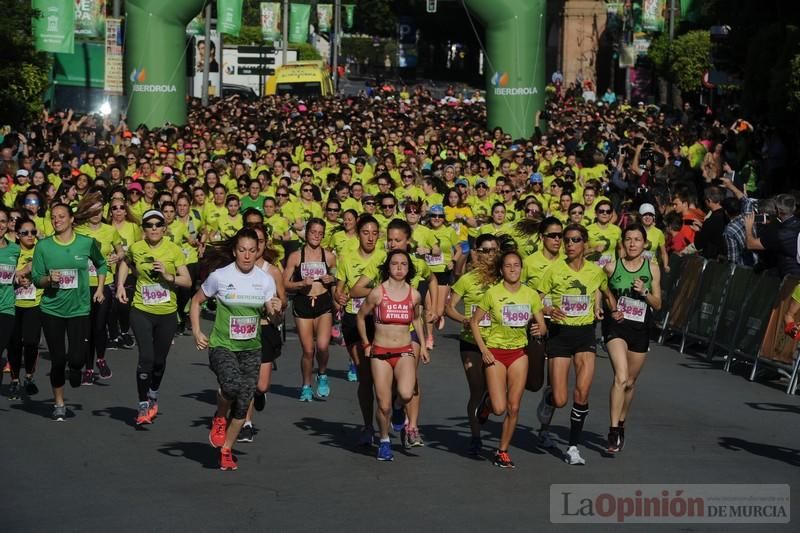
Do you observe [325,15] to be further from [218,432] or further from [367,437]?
[218,432]

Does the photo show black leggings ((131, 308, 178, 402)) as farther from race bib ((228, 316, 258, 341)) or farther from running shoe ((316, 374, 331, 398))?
race bib ((228, 316, 258, 341))

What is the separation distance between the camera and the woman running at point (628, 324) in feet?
36.8

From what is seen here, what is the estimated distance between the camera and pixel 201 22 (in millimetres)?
57281

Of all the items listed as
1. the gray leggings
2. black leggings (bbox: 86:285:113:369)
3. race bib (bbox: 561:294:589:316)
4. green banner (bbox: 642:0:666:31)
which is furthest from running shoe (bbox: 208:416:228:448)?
green banner (bbox: 642:0:666:31)

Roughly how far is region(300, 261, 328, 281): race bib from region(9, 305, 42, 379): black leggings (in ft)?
7.18

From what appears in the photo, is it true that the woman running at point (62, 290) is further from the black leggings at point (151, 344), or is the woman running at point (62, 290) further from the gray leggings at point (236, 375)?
the gray leggings at point (236, 375)

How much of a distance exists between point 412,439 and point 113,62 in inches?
1034

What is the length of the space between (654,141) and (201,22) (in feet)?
105

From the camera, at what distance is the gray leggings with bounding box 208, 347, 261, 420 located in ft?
34.0

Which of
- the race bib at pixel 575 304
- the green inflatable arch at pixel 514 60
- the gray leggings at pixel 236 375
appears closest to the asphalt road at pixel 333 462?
the gray leggings at pixel 236 375

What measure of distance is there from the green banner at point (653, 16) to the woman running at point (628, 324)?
3873 cm

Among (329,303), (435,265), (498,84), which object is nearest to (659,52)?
(498,84)

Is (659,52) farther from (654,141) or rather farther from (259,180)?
(259,180)

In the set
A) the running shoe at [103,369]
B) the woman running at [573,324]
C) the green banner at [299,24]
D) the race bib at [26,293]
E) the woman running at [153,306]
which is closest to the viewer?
the woman running at [573,324]
